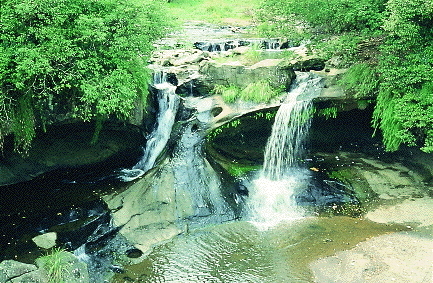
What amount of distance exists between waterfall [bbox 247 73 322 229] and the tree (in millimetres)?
4549

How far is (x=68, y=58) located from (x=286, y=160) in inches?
299

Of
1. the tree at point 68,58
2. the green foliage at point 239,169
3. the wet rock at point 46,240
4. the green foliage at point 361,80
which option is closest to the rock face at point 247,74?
the green foliage at point 361,80

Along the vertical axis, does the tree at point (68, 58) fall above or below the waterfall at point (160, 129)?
above

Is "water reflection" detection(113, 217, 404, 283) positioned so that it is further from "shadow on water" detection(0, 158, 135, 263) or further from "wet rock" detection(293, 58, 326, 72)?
"wet rock" detection(293, 58, 326, 72)

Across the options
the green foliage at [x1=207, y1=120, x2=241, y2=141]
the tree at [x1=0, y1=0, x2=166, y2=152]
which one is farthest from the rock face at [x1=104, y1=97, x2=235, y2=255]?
the tree at [x1=0, y1=0, x2=166, y2=152]

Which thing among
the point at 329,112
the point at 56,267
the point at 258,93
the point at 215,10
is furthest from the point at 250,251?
the point at 215,10

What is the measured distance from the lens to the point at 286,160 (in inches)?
559

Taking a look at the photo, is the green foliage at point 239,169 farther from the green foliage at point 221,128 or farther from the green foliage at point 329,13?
the green foliage at point 329,13

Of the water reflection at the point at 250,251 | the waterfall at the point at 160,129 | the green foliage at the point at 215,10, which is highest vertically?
the green foliage at the point at 215,10

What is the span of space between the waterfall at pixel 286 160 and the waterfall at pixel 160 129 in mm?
3217

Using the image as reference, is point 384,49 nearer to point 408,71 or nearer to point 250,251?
point 408,71

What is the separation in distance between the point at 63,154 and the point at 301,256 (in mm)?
7485

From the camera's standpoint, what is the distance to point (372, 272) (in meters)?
9.55

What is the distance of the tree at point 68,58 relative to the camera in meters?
9.32
